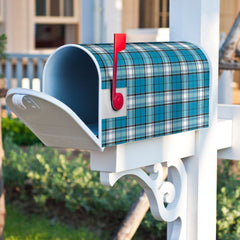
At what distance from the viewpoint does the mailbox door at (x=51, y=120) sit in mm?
1534

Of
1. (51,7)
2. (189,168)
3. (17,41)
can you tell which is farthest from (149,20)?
(189,168)

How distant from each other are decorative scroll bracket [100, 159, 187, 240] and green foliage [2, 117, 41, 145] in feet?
17.3

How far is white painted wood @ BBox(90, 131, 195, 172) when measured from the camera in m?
1.72

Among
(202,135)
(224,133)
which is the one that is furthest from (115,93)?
(224,133)

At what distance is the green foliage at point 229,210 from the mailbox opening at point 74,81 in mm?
2341

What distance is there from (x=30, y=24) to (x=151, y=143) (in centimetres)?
866

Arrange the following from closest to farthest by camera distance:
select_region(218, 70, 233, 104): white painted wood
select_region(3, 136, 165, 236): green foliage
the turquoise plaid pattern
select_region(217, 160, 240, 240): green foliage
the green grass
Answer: the turquoise plaid pattern < select_region(217, 160, 240, 240): green foliage < the green grass < select_region(3, 136, 165, 236): green foliage < select_region(218, 70, 233, 104): white painted wood

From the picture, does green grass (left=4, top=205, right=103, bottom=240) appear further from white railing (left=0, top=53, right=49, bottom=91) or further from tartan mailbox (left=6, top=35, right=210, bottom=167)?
white railing (left=0, top=53, right=49, bottom=91)

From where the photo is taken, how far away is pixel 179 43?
6.31 feet

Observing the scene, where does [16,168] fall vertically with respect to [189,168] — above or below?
below

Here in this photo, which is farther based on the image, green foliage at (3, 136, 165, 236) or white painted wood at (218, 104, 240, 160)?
green foliage at (3, 136, 165, 236)

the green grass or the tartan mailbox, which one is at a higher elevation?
the tartan mailbox

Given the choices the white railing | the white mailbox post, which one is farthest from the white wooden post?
the white railing

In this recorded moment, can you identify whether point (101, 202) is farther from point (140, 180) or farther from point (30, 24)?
point (30, 24)
